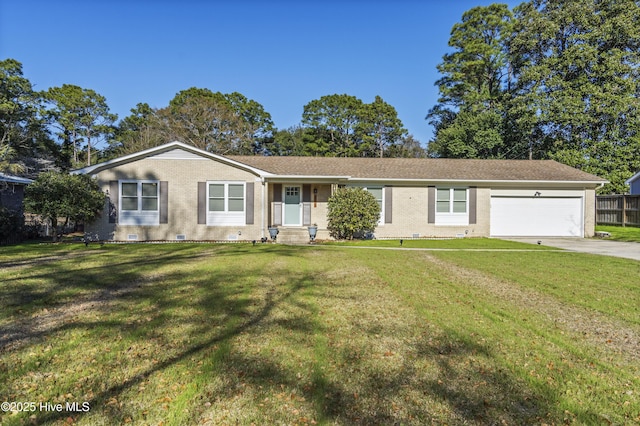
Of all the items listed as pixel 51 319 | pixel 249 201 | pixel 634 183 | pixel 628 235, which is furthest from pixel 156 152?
pixel 634 183

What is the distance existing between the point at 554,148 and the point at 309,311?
2792cm

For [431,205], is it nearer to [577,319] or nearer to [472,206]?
[472,206]

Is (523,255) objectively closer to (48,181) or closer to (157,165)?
(157,165)

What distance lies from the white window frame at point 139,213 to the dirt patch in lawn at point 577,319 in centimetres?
1262

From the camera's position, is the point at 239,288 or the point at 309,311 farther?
the point at 239,288

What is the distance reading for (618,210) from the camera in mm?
22062

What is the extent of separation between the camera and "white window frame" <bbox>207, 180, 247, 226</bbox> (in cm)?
1493

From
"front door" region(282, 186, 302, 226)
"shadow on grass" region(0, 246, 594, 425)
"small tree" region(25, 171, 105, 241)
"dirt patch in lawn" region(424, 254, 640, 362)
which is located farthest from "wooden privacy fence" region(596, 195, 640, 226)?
"small tree" region(25, 171, 105, 241)

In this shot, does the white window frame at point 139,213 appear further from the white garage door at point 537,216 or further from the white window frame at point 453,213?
the white garage door at point 537,216

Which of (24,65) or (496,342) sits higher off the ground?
(24,65)

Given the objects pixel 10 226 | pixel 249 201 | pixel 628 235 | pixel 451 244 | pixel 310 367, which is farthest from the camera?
pixel 628 235

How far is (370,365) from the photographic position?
358cm

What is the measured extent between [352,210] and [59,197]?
37.6ft

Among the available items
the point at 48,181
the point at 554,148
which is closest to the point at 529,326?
the point at 48,181
